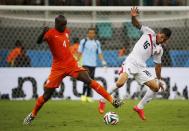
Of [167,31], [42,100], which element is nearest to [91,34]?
[167,31]

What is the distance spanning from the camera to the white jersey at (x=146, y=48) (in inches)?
559

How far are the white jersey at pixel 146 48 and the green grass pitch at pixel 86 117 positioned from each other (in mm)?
1294

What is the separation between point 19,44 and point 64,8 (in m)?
2.37

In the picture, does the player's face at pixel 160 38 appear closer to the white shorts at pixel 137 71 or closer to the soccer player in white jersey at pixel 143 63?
the soccer player in white jersey at pixel 143 63

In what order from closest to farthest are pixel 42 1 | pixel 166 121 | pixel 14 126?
pixel 14 126 < pixel 166 121 < pixel 42 1

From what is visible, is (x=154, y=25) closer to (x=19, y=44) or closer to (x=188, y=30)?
(x=188, y=30)

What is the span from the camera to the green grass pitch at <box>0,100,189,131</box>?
40.9 ft

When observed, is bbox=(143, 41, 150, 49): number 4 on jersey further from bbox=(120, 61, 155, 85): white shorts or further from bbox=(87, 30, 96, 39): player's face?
bbox=(87, 30, 96, 39): player's face

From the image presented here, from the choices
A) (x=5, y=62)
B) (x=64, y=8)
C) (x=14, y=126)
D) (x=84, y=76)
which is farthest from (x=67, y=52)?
(x=5, y=62)

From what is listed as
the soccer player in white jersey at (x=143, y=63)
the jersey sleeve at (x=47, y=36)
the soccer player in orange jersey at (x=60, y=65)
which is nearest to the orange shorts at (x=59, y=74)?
the soccer player in orange jersey at (x=60, y=65)

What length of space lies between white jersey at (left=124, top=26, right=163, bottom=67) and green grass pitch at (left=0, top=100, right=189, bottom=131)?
1294 mm

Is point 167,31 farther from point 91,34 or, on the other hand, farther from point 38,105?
point 91,34

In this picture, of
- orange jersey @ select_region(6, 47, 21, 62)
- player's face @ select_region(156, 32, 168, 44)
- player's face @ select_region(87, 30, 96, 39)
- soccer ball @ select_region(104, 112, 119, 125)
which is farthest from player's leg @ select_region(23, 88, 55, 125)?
orange jersey @ select_region(6, 47, 21, 62)

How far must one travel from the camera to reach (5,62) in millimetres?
21531
